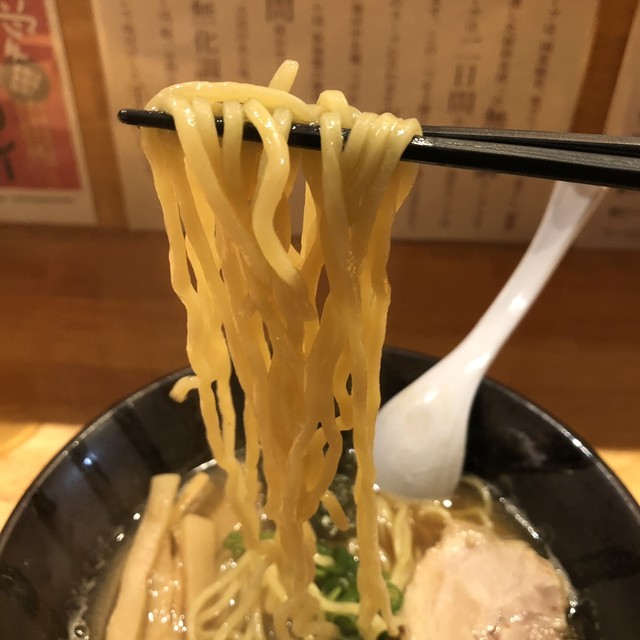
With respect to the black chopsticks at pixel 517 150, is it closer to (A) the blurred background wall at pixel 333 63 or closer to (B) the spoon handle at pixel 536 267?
(B) the spoon handle at pixel 536 267

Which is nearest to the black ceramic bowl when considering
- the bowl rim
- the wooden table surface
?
the bowl rim

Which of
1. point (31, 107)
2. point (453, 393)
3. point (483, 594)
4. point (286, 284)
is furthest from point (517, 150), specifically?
point (31, 107)

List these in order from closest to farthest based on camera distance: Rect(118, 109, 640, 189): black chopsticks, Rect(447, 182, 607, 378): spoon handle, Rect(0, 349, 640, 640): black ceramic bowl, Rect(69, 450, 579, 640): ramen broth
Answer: Rect(118, 109, 640, 189): black chopsticks, Rect(0, 349, 640, 640): black ceramic bowl, Rect(69, 450, 579, 640): ramen broth, Rect(447, 182, 607, 378): spoon handle

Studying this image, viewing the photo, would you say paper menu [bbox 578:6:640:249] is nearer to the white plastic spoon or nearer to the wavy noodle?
the white plastic spoon

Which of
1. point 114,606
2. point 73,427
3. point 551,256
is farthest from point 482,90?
point 114,606

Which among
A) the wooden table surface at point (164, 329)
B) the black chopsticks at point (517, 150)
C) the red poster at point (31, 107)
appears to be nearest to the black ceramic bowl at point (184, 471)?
the wooden table surface at point (164, 329)

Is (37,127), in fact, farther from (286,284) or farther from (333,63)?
(286,284)
